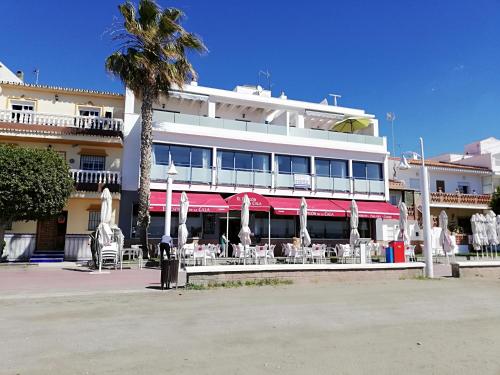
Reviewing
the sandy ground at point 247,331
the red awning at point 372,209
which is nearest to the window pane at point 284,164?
the red awning at point 372,209

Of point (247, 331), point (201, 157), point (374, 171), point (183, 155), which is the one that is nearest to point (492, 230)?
point (374, 171)

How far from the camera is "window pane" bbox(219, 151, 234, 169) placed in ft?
87.2

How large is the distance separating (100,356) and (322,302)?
5562 millimetres

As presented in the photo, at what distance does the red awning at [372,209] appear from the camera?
2700cm

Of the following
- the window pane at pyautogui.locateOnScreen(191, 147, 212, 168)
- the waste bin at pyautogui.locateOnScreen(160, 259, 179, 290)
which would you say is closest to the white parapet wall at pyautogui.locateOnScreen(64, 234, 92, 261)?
the window pane at pyautogui.locateOnScreen(191, 147, 212, 168)

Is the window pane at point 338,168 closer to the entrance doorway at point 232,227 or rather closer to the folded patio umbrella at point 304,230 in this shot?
the entrance doorway at point 232,227

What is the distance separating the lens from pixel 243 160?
89.2 ft

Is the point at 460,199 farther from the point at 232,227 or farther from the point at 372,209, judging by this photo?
the point at 232,227

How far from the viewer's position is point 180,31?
21750 mm

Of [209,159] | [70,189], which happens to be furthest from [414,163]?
[70,189]

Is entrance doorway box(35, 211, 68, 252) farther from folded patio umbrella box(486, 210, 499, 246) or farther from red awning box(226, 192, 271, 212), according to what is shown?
folded patio umbrella box(486, 210, 499, 246)

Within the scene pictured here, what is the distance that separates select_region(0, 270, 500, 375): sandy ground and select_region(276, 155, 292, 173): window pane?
56.7 feet

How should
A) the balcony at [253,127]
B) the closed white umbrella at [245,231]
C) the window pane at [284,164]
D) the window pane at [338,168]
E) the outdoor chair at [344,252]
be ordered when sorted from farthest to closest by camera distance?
1. the window pane at [338,168]
2. the window pane at [284,164]
3. the balcony at [253,127]
4. the outdoor chair at [344,252]
5. the closed white umbrella at [245,231]

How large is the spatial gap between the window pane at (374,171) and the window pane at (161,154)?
14.9 metres
